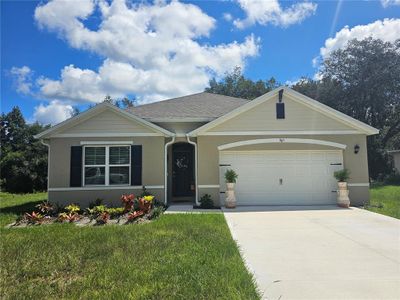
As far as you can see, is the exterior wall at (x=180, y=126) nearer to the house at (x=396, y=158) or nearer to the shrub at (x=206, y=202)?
the shrub at (x=206, y=202)

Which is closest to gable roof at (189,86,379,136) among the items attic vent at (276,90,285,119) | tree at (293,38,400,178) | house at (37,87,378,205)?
house at (37,87,378,205)

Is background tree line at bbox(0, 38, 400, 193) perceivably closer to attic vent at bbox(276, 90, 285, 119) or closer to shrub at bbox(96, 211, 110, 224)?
attic vent at bbox(276, 90, 285, 119)

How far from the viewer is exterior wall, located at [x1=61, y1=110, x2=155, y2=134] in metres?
12.9

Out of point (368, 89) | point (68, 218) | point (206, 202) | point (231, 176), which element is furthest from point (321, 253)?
point (368, 89)

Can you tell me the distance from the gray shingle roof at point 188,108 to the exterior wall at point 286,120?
1.33m

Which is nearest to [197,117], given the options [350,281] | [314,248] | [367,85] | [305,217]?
[305,217]

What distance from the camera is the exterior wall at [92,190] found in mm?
12625

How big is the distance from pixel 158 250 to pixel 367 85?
30.8 m

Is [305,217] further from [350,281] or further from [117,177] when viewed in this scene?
[117,177]

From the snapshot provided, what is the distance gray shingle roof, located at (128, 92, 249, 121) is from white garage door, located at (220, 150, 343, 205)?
2362 millimetres

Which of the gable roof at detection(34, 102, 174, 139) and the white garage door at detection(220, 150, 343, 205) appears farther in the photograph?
the white garage door at detection(220, 150, 343, 205)

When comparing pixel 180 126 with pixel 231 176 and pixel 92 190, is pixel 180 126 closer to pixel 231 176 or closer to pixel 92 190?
pixel 231 176

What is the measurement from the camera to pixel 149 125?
42.0ft

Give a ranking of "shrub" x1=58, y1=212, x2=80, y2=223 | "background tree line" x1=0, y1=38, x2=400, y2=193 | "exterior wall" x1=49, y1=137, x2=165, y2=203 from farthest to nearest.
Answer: "background tree line" x1=0, y1=38, x2=400, y2=193 → "exterior wall" x1=49, y1=137, x2=165, y2=203 → "shrub" x1=58, y1=212, x2=80, y2=223
